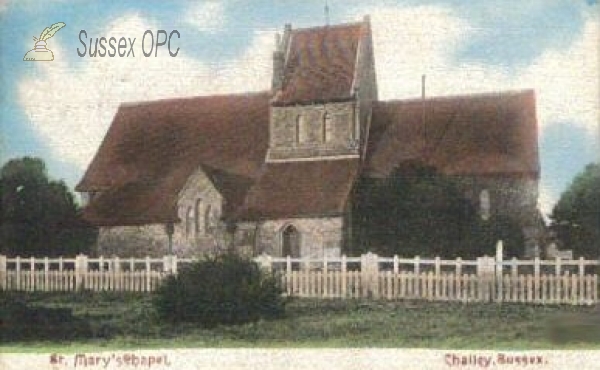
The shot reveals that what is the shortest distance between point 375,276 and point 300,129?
546 mm

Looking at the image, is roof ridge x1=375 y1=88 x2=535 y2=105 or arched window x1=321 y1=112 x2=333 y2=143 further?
arched window x1=321 y1=112 x2=333 y2=143

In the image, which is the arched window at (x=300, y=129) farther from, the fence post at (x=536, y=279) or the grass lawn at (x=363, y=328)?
the fence post at (x=536, y=279)

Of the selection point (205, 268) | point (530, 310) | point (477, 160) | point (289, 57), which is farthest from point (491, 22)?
point (205, 268)

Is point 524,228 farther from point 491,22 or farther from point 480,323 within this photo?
point 491,22

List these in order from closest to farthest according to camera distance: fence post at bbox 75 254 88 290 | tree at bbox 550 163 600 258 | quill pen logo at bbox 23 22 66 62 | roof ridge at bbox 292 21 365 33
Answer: tree at bbox 550 163 600 258, roof ridge at bbox 292 21 365 33, quill pen logo at bbox 23 22 66 62, fence post at bbox 75 254 88 290

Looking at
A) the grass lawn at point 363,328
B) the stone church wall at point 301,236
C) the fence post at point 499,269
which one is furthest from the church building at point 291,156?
the grass lawn at point 363,328

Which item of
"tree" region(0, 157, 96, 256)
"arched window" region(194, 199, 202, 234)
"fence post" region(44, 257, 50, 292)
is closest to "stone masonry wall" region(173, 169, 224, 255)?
"arched window" region(194, 199, 202, 234)

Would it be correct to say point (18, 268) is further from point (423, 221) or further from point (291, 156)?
point (423, 221)

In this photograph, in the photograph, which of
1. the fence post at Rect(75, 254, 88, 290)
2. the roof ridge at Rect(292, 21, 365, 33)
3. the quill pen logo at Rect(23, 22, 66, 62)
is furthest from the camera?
the fence post at Rect(75, 254, 88, 290)

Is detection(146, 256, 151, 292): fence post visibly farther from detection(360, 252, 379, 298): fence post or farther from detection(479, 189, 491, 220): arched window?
detection(479, 189, 491, 220): arched window

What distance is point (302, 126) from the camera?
10.3 feet

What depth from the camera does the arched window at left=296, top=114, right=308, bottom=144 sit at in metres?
3.13

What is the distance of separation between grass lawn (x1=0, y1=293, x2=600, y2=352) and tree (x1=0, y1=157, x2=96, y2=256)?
26 centimetres

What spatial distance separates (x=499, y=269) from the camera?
2984 millimetres
